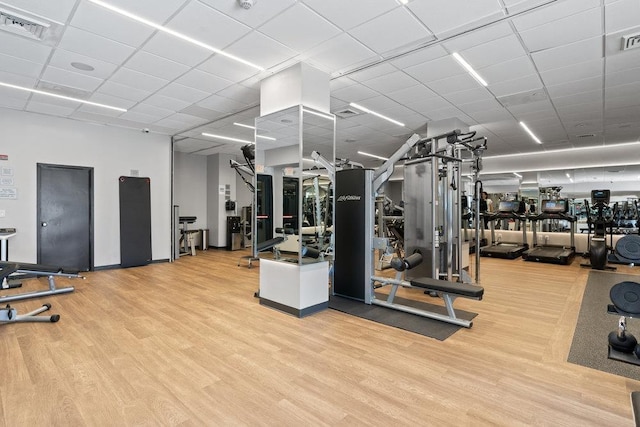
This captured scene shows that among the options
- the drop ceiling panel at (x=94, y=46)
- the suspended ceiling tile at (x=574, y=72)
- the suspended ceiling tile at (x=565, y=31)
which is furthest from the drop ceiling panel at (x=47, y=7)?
the suspended ceiling tile at (x=574, y=72)

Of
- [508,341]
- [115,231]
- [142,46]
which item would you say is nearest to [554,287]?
[508,341]

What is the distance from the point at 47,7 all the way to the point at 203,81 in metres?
1.89

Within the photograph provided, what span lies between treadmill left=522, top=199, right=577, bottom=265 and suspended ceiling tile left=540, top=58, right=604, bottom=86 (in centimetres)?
468

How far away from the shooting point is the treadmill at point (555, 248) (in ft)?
25.1

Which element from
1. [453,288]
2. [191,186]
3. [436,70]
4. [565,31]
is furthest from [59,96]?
[565,31]

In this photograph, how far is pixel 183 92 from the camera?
5129 millimetres

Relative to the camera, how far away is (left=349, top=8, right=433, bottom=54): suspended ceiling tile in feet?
10.3

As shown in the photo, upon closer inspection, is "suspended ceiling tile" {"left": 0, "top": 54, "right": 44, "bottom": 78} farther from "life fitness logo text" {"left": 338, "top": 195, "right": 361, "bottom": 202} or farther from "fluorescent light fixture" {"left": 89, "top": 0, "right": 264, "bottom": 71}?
"life fitness logo text" {"left": 338, "top": 195, "right": 361, "bottom": 202}

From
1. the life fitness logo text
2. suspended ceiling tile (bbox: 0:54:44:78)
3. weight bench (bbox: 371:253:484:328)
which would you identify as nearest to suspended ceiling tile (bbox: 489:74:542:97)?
the life fitness logo text

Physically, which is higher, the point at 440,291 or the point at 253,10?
the point at 253,10

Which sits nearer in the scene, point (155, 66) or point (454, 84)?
point (155, 66)

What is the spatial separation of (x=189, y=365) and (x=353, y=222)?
8.93ft

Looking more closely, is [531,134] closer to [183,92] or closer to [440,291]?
[440,291]

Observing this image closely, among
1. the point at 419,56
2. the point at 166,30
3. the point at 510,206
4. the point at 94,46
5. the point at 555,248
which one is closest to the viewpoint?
the point at 166,30
